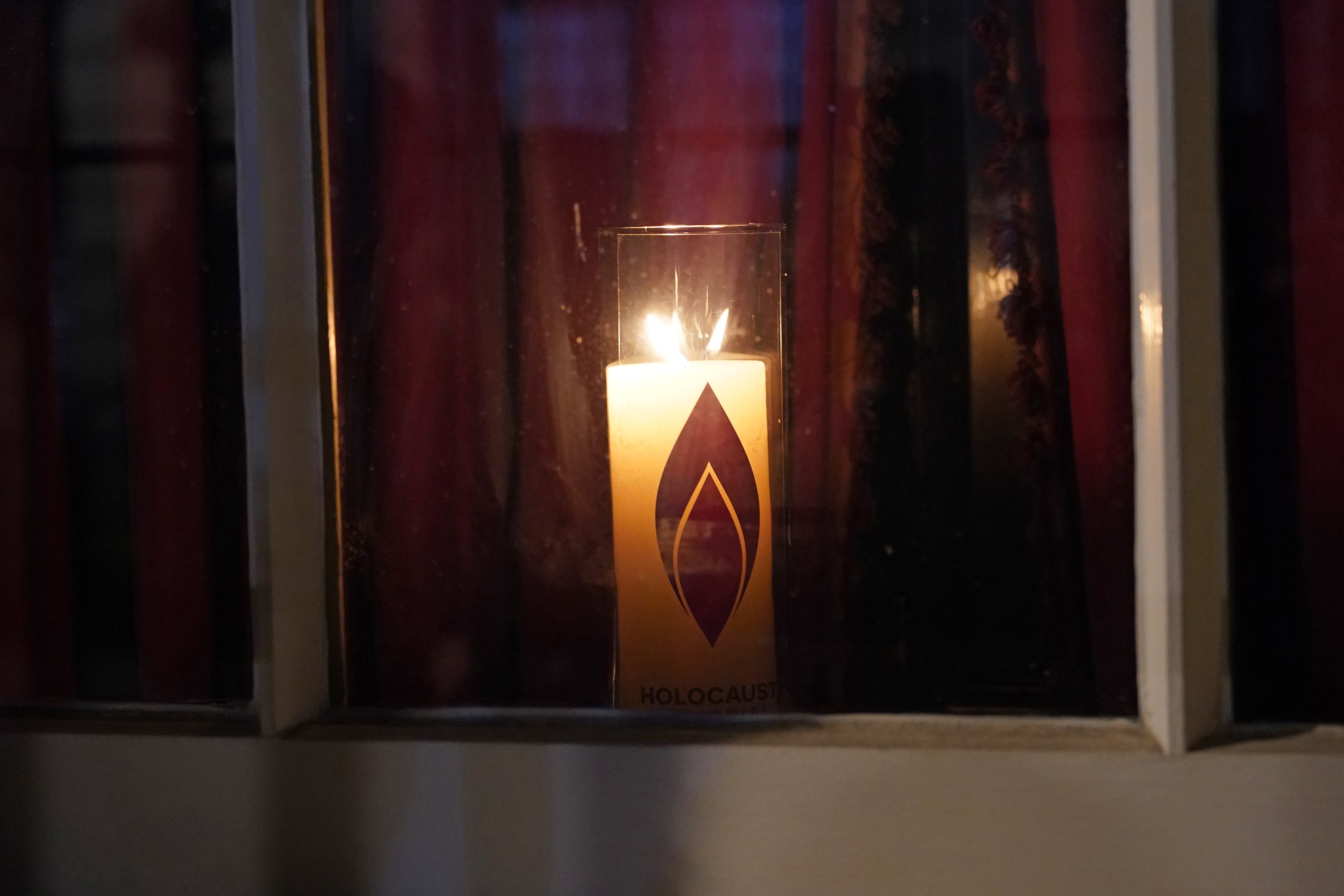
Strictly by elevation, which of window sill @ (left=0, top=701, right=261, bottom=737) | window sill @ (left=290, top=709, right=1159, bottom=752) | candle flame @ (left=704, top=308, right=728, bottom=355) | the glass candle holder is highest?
candle flame @ (left=704, top=308, right=728, bottom=355)

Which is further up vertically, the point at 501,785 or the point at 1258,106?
the point at 1258,106

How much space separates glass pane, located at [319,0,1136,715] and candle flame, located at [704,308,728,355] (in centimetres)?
4

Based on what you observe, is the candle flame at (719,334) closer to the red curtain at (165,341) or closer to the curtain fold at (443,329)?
the curtain fold at (443,329)

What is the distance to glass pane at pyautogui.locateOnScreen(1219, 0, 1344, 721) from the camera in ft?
1.73

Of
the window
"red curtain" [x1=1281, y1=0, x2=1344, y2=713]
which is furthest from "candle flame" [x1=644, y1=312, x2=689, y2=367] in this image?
"red curtain" [x1=1281, y1=0, x2=1344, y2=713]

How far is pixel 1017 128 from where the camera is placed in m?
0.59

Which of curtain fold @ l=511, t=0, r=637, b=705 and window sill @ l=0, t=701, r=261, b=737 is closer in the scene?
window sill @ l=0, t=701, r=261, b=737

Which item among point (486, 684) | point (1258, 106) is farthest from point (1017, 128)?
point (486, 684)

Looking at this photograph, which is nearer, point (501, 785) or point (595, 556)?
point (501, 785)

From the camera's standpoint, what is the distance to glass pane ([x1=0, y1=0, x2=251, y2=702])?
609 mm

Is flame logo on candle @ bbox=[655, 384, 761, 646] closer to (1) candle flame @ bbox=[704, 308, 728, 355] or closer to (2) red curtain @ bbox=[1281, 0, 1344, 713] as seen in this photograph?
(1) candle flame @ bbox=[704, 308, 728, 355]

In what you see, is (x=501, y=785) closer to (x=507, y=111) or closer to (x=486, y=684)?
(x=486, y=684)

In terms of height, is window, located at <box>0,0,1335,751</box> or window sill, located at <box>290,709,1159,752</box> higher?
window, located at <box>0,0,1335,751</box>

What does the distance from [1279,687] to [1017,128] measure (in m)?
0.37
